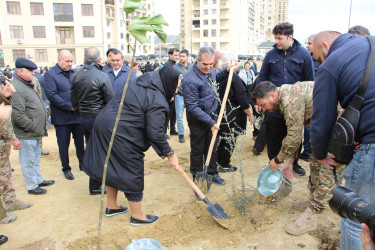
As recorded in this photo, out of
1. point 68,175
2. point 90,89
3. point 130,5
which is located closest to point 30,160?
point 68,175

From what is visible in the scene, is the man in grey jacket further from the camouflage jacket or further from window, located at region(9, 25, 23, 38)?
window, located at region(9, 25, 23, 38)

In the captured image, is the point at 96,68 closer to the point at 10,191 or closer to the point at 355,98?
the point at 10,191

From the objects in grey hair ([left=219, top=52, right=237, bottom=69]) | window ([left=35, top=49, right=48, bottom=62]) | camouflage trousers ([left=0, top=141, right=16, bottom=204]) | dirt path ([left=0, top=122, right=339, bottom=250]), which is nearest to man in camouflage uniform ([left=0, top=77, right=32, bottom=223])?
camouflage trousers ([left=0, top=141, right=16, bottom=204])

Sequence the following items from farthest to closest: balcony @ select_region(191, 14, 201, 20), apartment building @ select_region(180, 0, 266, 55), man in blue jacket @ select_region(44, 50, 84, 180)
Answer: balcony @ select_region(191, 14, 201, 20), apartment building @ select_region(180, 0, 266, 55), man in blue jacket @ select_region(44, 50, 84, 180)

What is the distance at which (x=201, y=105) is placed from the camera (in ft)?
12.4

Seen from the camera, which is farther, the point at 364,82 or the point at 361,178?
the point at 361,178

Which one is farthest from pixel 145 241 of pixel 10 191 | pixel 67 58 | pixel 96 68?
pixel 67 58

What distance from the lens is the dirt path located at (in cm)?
283

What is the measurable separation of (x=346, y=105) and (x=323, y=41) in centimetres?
57

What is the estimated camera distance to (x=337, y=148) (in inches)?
72.5

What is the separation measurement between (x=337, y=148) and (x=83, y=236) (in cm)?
261

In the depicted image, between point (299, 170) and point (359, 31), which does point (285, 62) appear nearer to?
point (359, 31)

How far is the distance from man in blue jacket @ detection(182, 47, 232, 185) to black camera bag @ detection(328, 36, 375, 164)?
1865 millimetres

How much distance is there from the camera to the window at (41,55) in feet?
130
